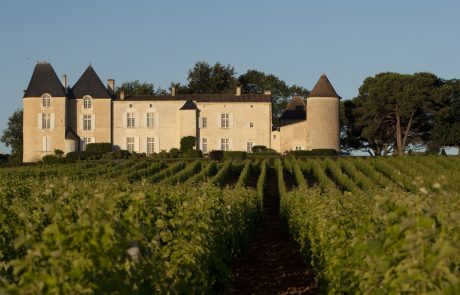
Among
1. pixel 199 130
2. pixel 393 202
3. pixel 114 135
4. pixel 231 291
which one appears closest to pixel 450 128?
pixel 199 130

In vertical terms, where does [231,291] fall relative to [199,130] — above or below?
below

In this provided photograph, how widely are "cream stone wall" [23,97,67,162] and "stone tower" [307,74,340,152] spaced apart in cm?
1614

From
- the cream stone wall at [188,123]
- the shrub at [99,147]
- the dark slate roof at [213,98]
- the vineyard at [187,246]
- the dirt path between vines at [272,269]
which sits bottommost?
the dirt path between vines at [272,269]

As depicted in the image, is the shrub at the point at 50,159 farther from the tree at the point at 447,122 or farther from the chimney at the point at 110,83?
the tree at the point at 447,122

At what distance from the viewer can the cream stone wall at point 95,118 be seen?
5400cm

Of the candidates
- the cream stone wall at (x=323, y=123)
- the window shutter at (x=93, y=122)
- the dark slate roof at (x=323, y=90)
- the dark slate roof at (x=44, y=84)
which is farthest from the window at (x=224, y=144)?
the dark slate roof at (x=44, y=84)

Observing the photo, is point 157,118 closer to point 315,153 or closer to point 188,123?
point 188,123

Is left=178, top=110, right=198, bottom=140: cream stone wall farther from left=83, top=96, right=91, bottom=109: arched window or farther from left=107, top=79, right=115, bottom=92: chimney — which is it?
left=107, top=79, right=115, bottom=92: chimney

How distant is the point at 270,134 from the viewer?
181 ft

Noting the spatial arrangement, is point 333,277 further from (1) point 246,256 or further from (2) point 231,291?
(1) point 246,256

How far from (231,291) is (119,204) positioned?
2.33 m

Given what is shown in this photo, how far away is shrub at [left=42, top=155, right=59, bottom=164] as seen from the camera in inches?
1935

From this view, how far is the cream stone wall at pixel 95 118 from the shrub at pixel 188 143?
16.5ft

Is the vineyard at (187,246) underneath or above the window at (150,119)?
underneath
